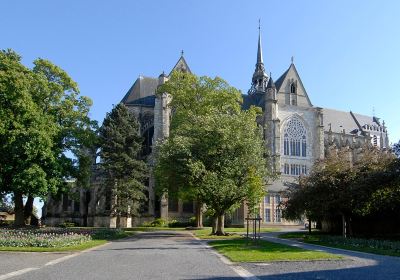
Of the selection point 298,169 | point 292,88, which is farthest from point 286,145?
point 292,88

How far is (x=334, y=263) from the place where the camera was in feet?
47.5

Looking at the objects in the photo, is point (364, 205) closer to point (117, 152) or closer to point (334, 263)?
point (334, 263)

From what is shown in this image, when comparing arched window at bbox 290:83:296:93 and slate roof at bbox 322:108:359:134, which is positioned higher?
arched window at bbox 290:83:296:93

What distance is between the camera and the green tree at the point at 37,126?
97.9 ft

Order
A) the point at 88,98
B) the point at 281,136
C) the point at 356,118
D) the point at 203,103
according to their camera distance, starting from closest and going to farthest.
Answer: the point at 88,98 → the point at 203,103 → the point at 281,136 → the point at 356,118

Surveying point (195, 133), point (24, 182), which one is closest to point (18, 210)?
point (24, 182)

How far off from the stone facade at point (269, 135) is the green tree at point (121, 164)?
14.1 feet

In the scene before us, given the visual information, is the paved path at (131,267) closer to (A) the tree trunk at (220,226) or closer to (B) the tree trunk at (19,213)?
(A) the tree trunk at (220,226)

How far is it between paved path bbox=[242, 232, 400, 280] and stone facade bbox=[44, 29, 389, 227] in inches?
1416

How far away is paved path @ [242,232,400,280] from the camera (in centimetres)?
1156

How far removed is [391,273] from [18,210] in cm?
3023

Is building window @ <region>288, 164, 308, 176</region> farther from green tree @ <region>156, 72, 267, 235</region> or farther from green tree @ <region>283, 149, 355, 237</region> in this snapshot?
green tree @ <region>283, 149, 355, 237</region>

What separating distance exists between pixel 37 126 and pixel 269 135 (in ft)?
144

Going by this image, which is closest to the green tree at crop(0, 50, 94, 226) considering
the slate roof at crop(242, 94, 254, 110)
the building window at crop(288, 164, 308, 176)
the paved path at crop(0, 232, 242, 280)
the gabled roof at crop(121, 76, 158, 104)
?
the paved path at crop(0, 232, 242, 280)
